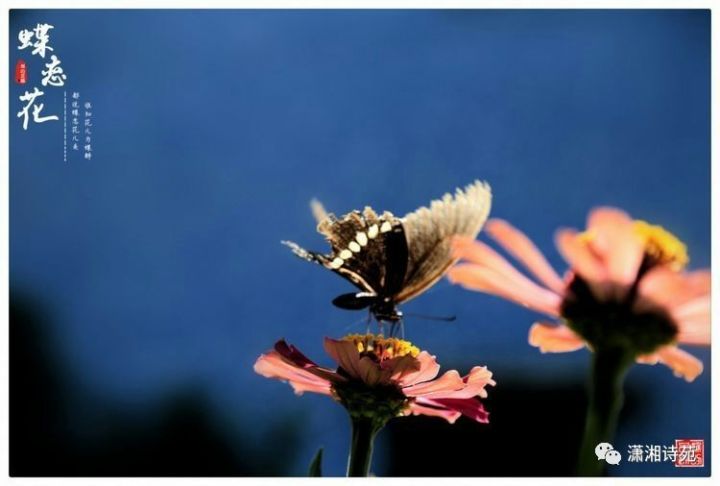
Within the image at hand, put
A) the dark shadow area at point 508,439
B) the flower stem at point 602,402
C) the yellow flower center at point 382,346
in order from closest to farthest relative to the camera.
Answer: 1. the flower stem at point 602,402
2. the yellow flower center at point 382,346
3. the dark shadow area at point 508,439

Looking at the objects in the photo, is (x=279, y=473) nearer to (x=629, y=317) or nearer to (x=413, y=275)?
(x=413, y=275)

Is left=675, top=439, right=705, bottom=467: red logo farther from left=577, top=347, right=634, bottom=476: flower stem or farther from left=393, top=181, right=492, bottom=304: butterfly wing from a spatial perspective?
left=577, top=347, right=634, bottom=476: flower stem

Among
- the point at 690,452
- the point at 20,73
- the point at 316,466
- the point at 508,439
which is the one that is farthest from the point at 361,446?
the point at 508,439

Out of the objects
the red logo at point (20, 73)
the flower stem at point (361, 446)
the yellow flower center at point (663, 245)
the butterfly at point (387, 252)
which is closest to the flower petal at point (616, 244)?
the yellow flower center at point (663, 245)

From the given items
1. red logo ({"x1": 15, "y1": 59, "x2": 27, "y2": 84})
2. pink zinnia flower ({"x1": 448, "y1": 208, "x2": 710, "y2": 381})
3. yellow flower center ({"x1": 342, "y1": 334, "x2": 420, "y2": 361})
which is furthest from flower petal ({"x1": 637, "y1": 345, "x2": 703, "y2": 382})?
red logo ({"x1": 15, "y1": 59, "x2": 27, "y2": 84})

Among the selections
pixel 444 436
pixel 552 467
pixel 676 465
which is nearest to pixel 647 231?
pixel 676 465

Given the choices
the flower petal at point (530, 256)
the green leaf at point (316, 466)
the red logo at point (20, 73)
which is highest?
the red logo at point (20, 73)

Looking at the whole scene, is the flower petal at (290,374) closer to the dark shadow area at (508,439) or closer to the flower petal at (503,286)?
the flower petal at (503,286)
